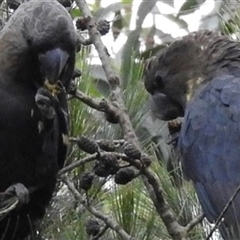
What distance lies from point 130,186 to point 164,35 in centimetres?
172

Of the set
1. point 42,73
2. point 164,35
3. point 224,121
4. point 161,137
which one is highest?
point 42,73

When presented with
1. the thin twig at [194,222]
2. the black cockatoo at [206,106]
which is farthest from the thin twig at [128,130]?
the black cockatoo at [206,106]

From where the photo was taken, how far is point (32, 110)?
6.59 ft

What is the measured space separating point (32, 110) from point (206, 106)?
20.4 inches

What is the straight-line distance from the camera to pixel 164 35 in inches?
141

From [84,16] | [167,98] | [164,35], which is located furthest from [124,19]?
[84,16]

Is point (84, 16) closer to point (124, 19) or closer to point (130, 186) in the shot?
point (130, 186)

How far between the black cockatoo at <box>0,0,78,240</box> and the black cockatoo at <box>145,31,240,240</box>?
1.21ft

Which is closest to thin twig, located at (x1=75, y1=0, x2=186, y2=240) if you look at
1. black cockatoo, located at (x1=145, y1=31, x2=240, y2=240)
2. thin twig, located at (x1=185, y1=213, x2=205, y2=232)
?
thin twig, located at (x1=185, y1=213, x2=205, y2=232)

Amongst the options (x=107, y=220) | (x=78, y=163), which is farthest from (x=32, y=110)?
(x=107, y=220)

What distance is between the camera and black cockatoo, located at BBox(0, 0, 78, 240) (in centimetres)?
196

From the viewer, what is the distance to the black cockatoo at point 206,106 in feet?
7.17

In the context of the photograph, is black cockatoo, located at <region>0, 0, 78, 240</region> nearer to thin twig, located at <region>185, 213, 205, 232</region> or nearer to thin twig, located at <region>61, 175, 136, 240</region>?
thin twig, located at <region>61, 175, 136, 240</region>

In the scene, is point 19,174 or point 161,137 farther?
point 161,137
